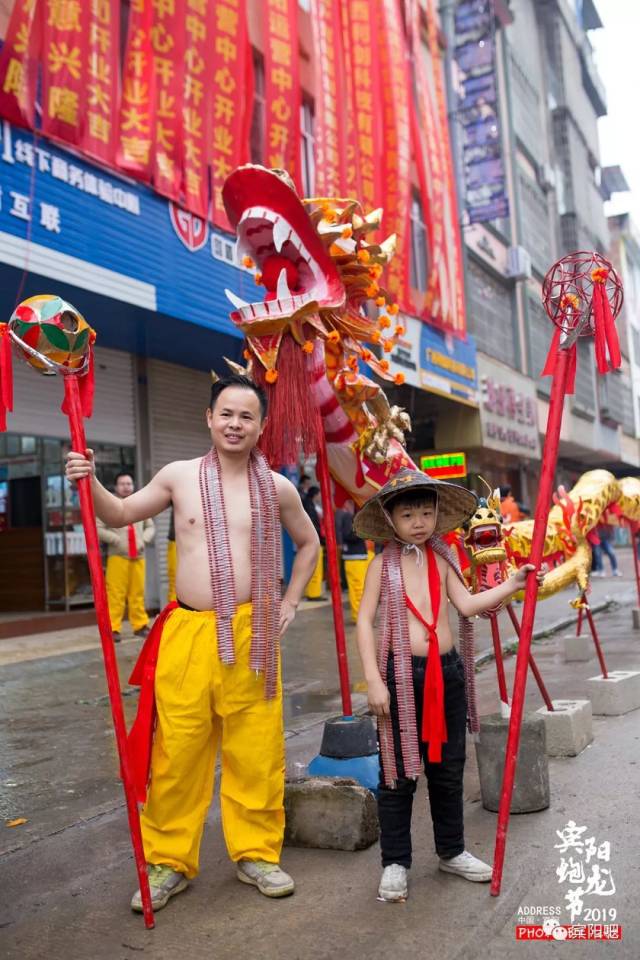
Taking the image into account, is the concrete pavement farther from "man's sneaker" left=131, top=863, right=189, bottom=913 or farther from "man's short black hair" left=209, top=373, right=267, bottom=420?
"man's short black hair" left=209, top=373, right=267, bottom=420

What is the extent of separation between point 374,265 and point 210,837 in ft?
→ 9.11

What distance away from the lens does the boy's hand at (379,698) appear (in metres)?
2.81

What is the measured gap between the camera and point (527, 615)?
111 inches

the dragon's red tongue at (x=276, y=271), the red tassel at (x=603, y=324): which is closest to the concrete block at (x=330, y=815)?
the red tassel at (x=603, y=324)

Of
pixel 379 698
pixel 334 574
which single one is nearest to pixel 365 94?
pixel 334 574

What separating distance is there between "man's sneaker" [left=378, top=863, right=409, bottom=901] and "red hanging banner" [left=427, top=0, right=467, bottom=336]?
14332mm

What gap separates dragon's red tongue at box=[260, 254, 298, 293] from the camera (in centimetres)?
397

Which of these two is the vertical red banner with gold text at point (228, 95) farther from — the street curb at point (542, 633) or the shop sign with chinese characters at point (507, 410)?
the shop sign with chinese characters at point (507, 410)

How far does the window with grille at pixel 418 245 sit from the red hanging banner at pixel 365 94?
3072 millimetres

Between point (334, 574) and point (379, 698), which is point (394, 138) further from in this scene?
point (379, 698)

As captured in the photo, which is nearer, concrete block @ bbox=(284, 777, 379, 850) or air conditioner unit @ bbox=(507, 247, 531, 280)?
concrete block @ bbox=(284, 777, 379, 850)

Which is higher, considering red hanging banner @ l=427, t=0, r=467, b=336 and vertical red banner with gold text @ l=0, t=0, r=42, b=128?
red hanging banner @ l=427, t=0, r=467, b=336

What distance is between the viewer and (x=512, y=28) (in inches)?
922

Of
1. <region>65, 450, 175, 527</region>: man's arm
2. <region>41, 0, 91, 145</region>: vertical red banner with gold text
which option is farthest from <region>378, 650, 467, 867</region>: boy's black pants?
<region>41, 0, 91, 145</region>: vertical red banner with gold text
